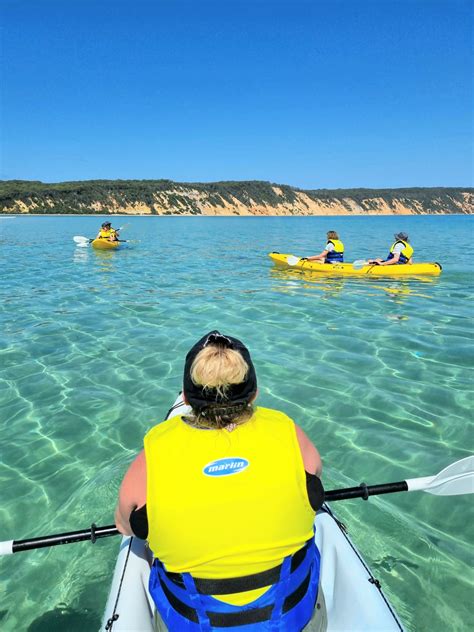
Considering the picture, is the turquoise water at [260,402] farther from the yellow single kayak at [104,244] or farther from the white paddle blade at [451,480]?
the yellow single kayak at [104,244]

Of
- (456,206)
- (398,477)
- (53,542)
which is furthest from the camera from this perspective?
(456,206)

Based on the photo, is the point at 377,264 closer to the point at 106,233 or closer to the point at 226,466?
the point at 226,466

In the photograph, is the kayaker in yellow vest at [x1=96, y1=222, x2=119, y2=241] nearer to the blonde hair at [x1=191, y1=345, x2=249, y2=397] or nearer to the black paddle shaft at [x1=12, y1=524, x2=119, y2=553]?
the black paddle shaft at [x1=12, y1=524, x2=119, y2=553]

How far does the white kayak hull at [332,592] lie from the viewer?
82.7 inches

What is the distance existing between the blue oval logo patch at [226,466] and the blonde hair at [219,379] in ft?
0.49

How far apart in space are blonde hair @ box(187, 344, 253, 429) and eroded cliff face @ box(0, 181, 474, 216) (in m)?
85.7

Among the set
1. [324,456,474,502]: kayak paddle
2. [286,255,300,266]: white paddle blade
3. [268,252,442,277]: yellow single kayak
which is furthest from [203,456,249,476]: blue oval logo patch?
[286,255,300,266]: white paddle blade

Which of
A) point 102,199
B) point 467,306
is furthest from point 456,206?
point 467,306

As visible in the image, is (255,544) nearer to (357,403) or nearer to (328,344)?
(357,403)

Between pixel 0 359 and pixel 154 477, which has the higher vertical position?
pixel 154 477

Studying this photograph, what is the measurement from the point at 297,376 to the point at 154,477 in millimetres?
4951

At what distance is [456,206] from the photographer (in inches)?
6225

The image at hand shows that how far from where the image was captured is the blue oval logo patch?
1620mm

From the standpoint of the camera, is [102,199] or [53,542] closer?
[53,542]
